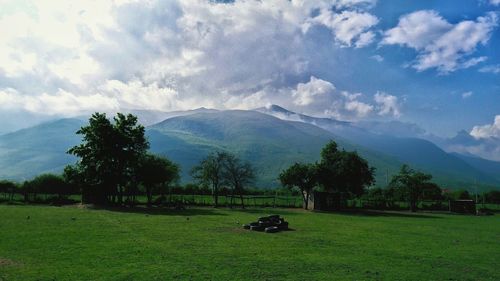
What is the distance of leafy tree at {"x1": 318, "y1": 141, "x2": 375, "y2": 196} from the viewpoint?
246 ft

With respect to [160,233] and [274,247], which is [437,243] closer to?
[274,247]

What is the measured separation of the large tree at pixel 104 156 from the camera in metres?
62.7

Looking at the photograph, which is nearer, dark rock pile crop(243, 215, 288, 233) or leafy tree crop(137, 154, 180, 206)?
dark rock pile crop(243, 215, 288, 233)

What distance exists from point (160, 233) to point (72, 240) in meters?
6.42

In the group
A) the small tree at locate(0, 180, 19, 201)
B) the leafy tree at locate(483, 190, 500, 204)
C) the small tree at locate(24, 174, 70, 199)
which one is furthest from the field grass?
the leafy tree at locate(483, 190, 500, 204)

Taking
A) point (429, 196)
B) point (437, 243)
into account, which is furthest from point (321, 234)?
point (429, 196)

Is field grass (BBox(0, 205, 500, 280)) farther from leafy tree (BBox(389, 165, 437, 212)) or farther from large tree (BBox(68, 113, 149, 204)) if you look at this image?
leafy tree (BBox(389, 165, 437, 212))

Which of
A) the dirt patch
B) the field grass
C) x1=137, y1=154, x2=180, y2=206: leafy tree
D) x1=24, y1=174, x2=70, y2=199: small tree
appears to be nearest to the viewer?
the field grass

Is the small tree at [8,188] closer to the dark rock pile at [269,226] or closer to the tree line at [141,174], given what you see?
the tree line at [141,174]

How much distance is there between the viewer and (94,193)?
2472 inches

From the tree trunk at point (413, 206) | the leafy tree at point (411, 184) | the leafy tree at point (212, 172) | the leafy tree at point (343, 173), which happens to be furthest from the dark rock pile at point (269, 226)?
the tree trunk at point (413, 206)

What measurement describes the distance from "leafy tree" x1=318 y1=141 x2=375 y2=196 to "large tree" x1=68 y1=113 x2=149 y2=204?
114ft

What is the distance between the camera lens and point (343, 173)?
75.6 m

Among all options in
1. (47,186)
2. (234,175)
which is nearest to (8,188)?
(47,186)
